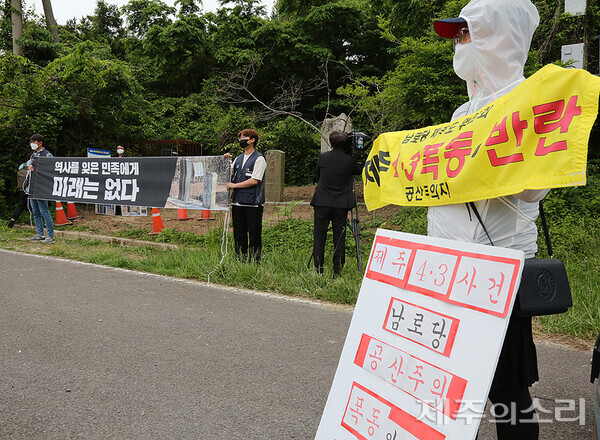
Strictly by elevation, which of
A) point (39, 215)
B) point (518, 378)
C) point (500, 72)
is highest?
point (500, 72)

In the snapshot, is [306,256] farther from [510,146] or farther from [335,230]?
[510,146]

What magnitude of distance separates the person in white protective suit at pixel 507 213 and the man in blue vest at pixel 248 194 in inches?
201

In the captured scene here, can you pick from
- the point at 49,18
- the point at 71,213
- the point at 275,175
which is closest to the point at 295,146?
the point at 275,175

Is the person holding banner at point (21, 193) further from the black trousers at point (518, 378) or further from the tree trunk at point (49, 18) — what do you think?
the tree trunk at point (49, 18)

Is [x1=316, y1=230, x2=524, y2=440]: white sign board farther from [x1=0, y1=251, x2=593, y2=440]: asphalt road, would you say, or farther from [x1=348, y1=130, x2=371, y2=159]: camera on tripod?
[x1=348, y1=130, x2=371, y2=159]: camera on tripod

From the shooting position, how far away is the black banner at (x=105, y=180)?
9.18m

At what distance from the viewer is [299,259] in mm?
7211

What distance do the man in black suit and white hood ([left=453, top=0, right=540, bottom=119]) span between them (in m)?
4.61

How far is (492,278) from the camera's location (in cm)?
176

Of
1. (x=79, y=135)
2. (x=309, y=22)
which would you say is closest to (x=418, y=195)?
(x=79, y=135)

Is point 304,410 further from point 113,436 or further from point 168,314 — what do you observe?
point 168,314

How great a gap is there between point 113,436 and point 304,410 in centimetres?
114

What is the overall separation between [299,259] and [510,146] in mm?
5413

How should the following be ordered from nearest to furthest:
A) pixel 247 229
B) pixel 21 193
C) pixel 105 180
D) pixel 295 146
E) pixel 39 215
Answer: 1. pixel 247 229
2. pixel 105 180
3. pixel 39 215
4. pixel 21 193
5. pixel 295 146
